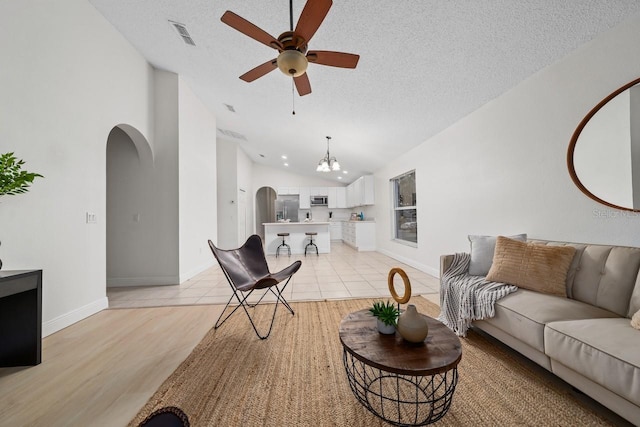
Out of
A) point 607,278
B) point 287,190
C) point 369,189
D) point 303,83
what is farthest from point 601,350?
point 287,190

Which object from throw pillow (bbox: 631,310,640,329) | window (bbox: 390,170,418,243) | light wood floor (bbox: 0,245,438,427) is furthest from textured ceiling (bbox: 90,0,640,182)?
light wood floor (bbox: 0,245,438,427)

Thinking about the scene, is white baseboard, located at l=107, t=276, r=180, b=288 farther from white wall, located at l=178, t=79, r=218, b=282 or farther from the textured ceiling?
the textured ceiling

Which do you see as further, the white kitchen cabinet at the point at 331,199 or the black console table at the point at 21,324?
the white kitchen cabinet at the point at 331,199

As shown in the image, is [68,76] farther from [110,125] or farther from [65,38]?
[110,125]

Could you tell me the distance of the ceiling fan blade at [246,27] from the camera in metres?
1.59

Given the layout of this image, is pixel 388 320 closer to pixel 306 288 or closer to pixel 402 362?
pixel 402 362

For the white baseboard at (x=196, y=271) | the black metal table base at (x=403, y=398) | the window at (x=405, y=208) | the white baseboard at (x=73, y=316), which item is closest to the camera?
the black metal table base at (x=403, y=398)

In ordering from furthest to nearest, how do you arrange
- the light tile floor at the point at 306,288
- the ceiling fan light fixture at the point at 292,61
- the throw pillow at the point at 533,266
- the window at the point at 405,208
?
the window at the point at 405,208
the light tile floor at the point at 306,288
the throw pillow at the point at 533,266
the ceiling fan light fixture at the point at 292,61

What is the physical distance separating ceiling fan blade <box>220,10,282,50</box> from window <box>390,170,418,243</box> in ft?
13.1

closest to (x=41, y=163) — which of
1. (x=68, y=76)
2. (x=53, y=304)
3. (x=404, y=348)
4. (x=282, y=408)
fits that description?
(x=68, y=76)

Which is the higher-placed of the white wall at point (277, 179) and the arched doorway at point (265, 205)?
the white wall at point (277, 179)

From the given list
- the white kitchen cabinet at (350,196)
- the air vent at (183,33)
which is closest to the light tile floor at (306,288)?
the air vent at (183,33)

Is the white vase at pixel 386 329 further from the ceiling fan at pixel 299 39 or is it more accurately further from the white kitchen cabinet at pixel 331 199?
the white kitchen cabinet at pixel 331 199

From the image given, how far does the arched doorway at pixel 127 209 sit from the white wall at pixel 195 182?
1.66 ft
